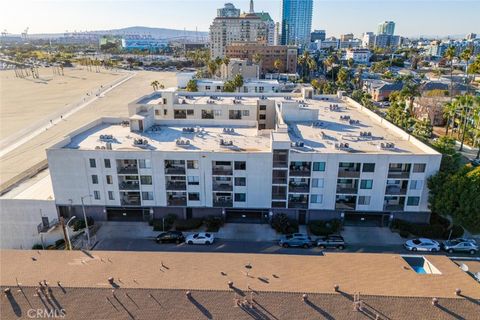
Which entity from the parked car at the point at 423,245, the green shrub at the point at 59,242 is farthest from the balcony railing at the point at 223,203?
the parked car at the point at 423,245

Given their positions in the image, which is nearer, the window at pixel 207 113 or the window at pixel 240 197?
the window at pixel 240 197

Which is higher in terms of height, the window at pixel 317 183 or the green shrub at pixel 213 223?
the window at pixel 317 183

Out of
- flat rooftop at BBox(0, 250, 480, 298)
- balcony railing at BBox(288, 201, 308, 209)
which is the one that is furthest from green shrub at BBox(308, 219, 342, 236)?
flat rooftop at BBox(0, 250, 480, 298)

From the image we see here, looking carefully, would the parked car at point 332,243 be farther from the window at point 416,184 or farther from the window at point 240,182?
the window at point 240,182

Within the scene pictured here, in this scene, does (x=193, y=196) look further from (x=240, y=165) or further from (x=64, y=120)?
(x=64, y=120)

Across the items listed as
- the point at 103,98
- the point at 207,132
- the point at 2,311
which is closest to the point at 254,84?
the point at 207,132

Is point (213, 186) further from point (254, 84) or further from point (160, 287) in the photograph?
point (254, 84)

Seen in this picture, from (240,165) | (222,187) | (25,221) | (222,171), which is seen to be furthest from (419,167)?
(25,221)
